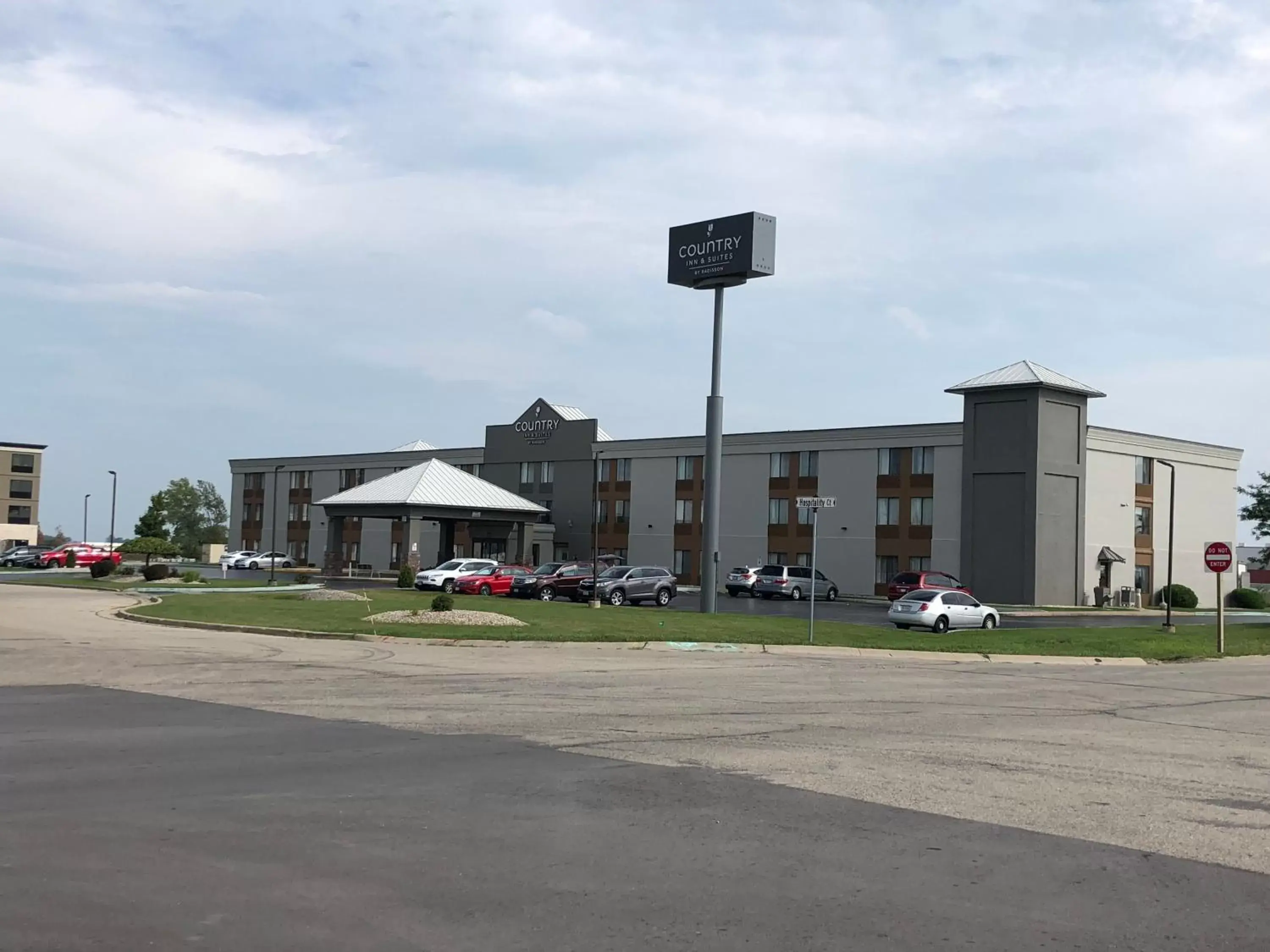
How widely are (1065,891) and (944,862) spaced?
2.70 feet

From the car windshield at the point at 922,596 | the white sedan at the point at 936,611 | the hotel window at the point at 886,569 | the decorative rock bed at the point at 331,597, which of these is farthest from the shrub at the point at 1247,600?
the decorative rock bed at the point at 331,597

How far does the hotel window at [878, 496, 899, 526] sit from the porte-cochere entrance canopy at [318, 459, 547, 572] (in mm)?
20305

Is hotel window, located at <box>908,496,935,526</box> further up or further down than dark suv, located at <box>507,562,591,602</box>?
further up

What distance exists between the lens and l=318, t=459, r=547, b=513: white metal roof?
227 ft

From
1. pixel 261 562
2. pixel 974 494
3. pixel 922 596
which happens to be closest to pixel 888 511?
pixel 974 494

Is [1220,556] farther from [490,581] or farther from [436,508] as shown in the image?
[436,508]

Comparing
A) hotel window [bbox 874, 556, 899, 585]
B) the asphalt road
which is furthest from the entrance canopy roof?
the asphalt road

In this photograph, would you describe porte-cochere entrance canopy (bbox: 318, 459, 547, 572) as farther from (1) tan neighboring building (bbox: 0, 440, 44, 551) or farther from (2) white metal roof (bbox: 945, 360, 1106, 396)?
(1) tan neighboring building (bbox: 0, 440, 44, 551)

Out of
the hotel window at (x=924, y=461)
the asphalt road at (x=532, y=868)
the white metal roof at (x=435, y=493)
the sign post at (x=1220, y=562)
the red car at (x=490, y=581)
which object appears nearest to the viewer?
the asphalt road at (x=532, y=868)

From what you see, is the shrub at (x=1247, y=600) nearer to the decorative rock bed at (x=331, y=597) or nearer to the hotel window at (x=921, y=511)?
the hotel window at (x=921, y=511)

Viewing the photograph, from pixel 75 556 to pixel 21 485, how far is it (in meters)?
79.0

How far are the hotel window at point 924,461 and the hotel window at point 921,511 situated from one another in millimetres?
1333

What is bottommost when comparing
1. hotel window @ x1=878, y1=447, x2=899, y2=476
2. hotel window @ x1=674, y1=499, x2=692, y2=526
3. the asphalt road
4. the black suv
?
the black suv

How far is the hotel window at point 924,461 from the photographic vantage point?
67.5 metres
